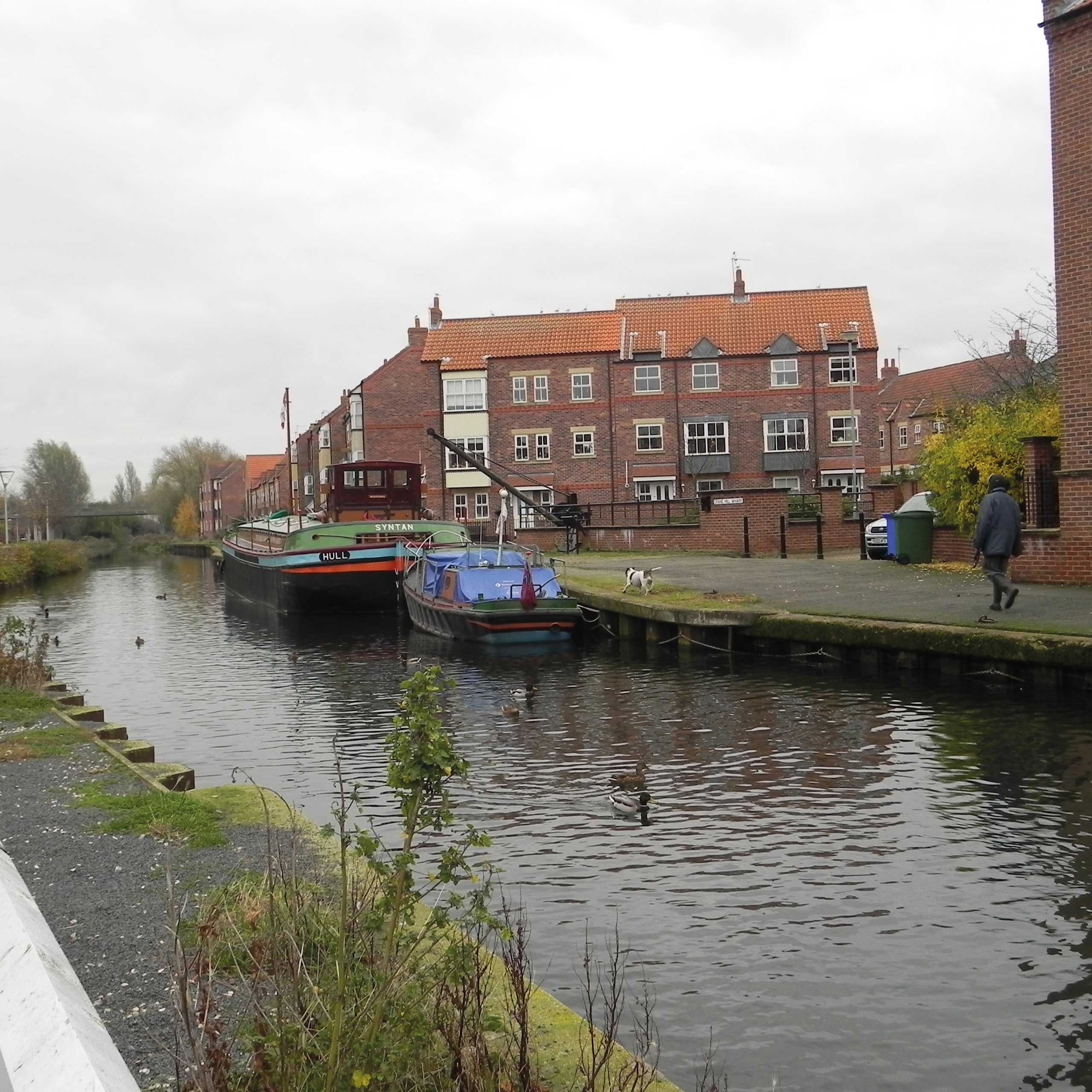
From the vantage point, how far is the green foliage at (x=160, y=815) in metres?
7.55

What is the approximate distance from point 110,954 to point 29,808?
340 centimetres

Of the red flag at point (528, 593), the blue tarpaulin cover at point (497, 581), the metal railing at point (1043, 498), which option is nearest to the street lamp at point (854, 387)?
the blue tarpaulin cover at point (497, 581)

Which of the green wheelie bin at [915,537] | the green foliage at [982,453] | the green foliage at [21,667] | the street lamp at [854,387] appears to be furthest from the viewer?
the street lamp at [854,387]

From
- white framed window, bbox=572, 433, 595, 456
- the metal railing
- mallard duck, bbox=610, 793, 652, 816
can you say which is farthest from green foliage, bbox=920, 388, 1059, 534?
white framed window, bbox=572, 433, 595, 456

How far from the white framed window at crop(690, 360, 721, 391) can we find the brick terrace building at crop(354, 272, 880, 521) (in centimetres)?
6

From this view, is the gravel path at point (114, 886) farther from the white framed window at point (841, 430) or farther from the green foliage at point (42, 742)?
the white framed window at point (841, 430)

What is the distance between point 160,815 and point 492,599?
1510 centimetres

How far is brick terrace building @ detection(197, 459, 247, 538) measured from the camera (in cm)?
12162

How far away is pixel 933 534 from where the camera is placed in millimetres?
25141

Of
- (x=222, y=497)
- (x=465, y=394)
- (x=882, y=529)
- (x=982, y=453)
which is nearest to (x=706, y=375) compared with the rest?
(x=465, y=394)

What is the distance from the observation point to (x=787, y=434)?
52.4m

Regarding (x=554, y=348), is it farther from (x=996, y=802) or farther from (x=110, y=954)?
(x=110, y=954)

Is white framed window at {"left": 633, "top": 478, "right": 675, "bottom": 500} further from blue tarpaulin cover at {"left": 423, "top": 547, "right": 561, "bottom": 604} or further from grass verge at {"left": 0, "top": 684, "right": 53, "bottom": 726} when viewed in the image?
grass verge at {"left": 0, "top": 684, "right": 53, "bottom": 726}

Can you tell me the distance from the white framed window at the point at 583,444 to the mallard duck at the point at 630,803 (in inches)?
1726
